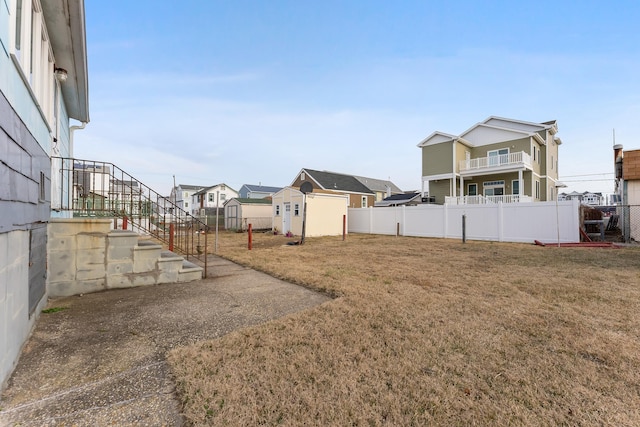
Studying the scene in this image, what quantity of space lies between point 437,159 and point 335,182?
1121 centimetres

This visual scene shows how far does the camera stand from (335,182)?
2998cm

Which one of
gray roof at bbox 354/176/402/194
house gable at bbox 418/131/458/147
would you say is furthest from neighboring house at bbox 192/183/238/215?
house gable at bbox 418/131/458/147

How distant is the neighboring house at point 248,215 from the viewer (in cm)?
2406

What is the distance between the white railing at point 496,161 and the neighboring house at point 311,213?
32.9 ft

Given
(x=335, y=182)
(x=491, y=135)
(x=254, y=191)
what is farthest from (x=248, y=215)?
(x=254, y=191)

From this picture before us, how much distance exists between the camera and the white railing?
732 inches

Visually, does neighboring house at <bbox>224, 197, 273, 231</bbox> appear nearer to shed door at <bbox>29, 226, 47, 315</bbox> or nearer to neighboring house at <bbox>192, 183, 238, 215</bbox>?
shed door at <bbox>29, 226, 47, 315</bbox>

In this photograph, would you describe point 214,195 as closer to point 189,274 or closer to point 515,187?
point 515,187

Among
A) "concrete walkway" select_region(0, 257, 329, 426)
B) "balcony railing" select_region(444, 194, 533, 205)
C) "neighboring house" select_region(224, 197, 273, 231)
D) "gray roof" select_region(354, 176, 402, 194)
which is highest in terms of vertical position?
"gray roof" select_region(354, 176, 402, 194)

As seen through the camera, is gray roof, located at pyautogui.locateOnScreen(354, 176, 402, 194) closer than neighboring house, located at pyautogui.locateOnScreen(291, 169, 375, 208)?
No

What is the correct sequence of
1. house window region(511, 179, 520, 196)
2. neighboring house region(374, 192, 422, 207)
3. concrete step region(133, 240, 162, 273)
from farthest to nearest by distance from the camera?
neighboring house region(374, 192, 422, 207)
house window region(511, 179, 520, 196)
concrete step region(133, 240, 162, 273)

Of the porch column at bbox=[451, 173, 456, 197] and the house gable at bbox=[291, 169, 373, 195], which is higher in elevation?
the house gable at bbox=[291, 169, 373, 195]

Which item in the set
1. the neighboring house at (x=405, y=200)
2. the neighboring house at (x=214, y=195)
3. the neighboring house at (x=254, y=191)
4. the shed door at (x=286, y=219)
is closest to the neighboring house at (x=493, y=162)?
the neighboring house at (x=405, y=200)

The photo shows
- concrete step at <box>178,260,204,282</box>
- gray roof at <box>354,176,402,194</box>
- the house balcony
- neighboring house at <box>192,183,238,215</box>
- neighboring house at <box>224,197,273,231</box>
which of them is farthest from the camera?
neighboring house at <box>192,183,238,215</box>
